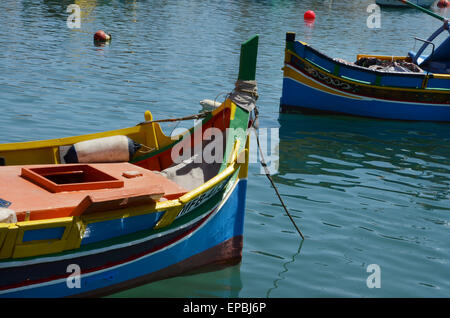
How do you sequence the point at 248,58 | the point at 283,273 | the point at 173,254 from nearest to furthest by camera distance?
the point at 173,254, the point at 283,273, the point at 248,58

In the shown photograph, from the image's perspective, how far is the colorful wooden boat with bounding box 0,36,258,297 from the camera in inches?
259

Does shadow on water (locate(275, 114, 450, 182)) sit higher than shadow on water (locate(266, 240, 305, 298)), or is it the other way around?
shadow on water (locate(275, 114, 450, 182))

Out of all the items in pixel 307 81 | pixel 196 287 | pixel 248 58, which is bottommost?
pixel 196 287

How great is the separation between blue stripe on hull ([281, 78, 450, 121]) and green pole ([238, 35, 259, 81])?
8.42 meters

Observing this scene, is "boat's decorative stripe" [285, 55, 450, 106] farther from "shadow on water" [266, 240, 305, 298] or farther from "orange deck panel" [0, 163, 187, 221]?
"orange deck panel" [0, 163, 187, 221]

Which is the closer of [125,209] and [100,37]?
[125,209]

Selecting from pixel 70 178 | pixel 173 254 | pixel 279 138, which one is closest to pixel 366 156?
pixel 279 138

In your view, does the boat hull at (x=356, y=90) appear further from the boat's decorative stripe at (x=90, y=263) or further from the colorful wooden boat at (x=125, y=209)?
the boat's decorative stripe at (x=90, y=263)

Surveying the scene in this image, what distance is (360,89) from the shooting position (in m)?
17.4

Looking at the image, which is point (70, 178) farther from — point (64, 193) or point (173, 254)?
point (173, 254)

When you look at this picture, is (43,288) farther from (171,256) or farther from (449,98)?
(449,98)

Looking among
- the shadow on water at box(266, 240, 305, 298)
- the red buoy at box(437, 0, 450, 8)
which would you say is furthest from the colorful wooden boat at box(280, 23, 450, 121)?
the red buoy at box(437, 0, 450, 8)

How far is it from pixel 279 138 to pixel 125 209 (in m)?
9.14
